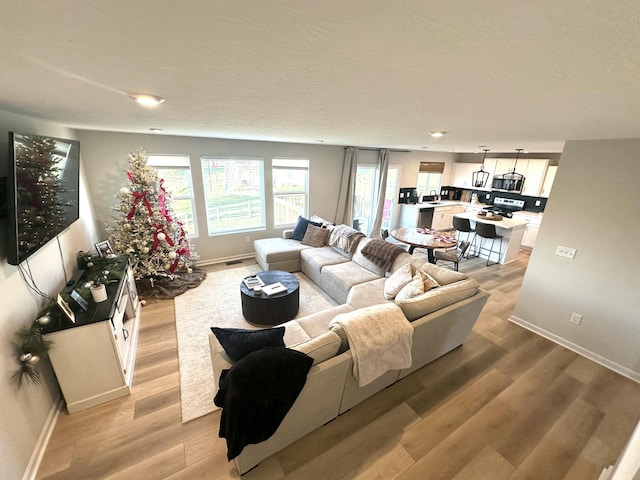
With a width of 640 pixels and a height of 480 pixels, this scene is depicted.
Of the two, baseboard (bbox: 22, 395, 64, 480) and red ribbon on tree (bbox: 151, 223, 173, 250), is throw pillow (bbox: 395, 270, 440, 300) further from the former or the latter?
red ribbon on tree (bbox: 151, 223, 173, 250)

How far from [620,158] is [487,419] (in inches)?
104

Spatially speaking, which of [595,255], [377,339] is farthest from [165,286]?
[595,255]

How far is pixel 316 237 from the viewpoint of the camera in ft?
14.3

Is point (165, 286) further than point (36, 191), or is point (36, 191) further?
point (165, 286)

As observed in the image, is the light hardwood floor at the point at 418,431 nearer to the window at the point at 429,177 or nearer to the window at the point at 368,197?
the window at the point at 368,197

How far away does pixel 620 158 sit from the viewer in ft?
7.51

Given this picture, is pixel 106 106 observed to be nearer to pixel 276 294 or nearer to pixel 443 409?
pixel 276 294

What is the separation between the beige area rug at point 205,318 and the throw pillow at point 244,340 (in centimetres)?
75

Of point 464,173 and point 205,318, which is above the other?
point 464,173

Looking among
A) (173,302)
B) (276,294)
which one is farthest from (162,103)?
(173,302)

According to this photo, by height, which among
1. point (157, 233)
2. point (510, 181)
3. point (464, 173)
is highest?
point (464, 173)

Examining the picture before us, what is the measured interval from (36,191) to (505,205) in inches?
321

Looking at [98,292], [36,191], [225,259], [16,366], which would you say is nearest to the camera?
[16,366]

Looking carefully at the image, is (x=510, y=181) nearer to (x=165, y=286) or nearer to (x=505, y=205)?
(x=505, y=205)
